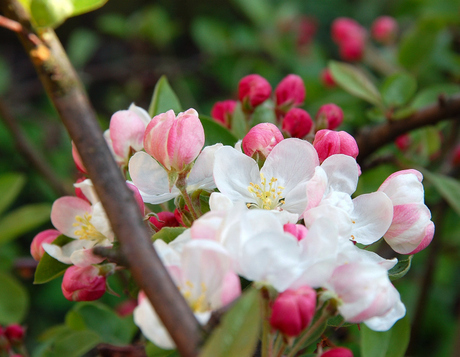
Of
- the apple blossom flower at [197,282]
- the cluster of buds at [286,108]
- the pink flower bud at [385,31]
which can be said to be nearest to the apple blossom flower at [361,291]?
the apple blossom flower at [197,282]

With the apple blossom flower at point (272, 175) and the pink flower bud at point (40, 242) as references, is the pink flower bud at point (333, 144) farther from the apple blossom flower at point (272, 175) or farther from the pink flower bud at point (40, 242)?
the pink flower bud at point (40, 242)

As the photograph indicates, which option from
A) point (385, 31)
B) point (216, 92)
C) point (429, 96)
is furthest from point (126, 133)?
point (216, 92)

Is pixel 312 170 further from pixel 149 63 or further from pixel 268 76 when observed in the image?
pixel 149 63

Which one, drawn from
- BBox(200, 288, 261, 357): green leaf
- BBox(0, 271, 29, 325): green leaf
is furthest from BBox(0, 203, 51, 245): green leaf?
BBox(200, 288, 261, 357): green leaf

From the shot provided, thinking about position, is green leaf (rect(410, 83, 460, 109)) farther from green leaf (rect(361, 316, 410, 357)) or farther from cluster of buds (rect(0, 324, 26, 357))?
cluster of buds (rect(0, 324, 26, 357))

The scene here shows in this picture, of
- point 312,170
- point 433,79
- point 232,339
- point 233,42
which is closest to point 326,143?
point 312,170

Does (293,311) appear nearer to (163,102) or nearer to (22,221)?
(163,102)
